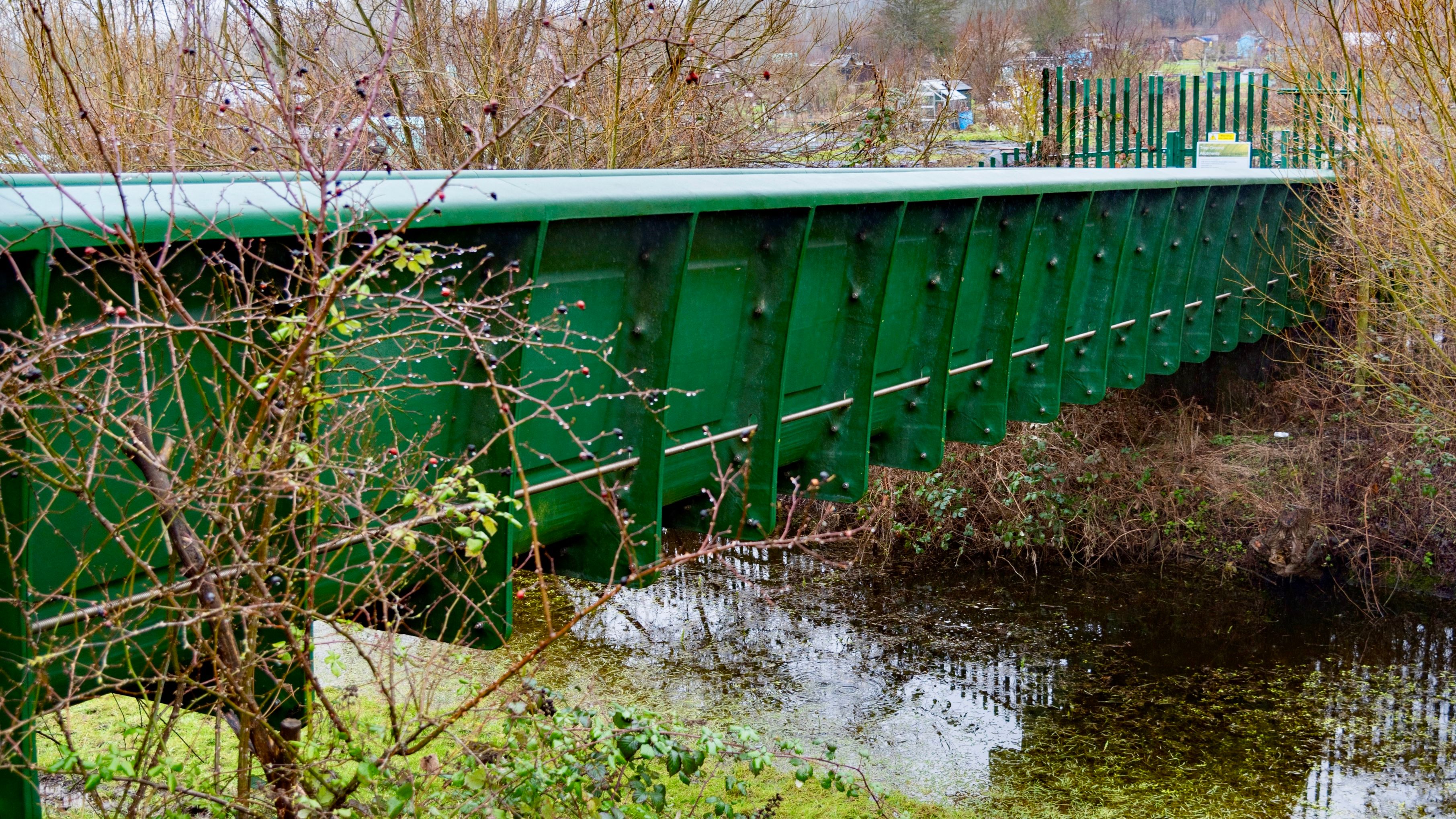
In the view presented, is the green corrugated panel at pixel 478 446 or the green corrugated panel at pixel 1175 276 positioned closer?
the green corrugated panel at pixel 478 446

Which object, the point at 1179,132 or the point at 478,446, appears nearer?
the point at 478,446

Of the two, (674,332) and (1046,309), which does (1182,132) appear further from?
(674,332)

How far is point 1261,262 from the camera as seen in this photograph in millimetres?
12297

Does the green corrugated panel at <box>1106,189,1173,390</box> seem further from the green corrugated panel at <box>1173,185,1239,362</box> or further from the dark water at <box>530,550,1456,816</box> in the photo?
the dark water at <box>530,550,1456,816</box>

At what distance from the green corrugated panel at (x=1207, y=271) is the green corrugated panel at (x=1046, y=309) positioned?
115 inches

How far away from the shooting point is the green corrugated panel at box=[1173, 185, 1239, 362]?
1084cm

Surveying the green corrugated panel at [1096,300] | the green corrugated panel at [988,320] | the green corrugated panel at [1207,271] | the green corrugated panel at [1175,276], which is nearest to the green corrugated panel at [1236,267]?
the green corrugated panel at [1207,271]

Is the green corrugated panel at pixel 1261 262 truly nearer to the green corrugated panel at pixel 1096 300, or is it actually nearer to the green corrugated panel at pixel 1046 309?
the green corrugated panel at pixel 1096 300

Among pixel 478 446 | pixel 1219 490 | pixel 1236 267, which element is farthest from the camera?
pixel 1219 490

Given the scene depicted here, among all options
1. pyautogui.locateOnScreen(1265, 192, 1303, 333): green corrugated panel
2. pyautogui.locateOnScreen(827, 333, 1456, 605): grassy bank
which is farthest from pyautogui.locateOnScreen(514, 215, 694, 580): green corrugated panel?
pyautogui.locateOnScreen(1265, 192, 1303, 333): green corrugated panel

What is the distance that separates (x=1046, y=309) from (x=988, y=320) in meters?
0.81

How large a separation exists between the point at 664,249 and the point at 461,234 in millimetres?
970

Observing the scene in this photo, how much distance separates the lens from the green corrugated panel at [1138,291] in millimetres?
9281

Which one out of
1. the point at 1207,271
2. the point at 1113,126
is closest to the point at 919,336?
the point at 1207,271
